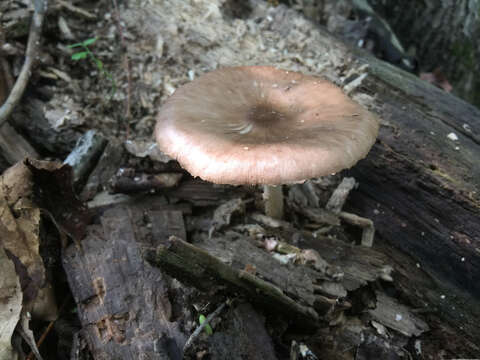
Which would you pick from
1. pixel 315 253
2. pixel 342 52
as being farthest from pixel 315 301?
pixel 342 52

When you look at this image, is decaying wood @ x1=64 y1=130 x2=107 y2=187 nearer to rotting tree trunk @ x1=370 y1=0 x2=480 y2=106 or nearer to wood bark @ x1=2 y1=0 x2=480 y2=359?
wood bark @ x1=2 y1=0 x2=480 y2=359

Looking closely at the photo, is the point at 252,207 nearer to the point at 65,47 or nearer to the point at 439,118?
the point at 439,118

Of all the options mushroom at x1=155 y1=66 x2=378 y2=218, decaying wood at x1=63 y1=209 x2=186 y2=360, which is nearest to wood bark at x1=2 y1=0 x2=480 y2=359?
decaying wood at x1=63 y1=209 x2=186 y2=360

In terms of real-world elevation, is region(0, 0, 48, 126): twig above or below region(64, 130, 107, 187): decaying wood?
above

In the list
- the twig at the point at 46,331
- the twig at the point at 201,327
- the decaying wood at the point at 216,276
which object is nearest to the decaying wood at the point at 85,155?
the twig at the point at 46,331

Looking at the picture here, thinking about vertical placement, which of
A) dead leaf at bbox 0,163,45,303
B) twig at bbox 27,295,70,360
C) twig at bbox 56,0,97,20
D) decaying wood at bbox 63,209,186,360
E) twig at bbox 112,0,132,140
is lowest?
twig at bbox 27,295,70,360

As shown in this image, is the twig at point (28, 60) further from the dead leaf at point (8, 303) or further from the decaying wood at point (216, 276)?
the decaying wood at point (216, 276)
